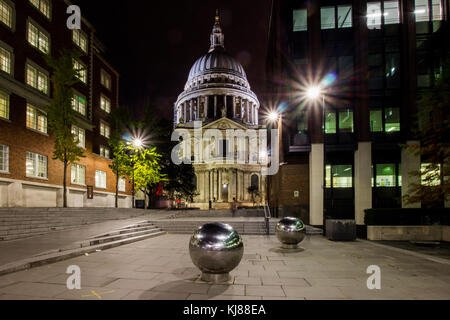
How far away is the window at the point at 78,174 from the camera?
30.3 m

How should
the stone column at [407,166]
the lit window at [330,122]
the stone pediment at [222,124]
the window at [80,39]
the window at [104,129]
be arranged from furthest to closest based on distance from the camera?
the stone pediment at [222,124]
the window at [104,129]
the window at [80,39]
the lit window at [330,122]
the stone column at [407,166]

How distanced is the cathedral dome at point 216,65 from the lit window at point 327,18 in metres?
80.7

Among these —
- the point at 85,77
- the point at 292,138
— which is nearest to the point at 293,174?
the point at 292,138

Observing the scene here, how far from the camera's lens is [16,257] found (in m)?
9.19

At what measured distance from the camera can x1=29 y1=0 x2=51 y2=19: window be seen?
2597cm

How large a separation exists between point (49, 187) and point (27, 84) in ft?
29.5

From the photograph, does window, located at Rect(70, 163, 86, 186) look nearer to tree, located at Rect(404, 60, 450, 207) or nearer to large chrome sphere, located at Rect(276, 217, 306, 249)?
large chrome sphere, located at Rect(276, 217, 306, 249)

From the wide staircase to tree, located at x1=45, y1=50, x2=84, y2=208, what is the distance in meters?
4.63

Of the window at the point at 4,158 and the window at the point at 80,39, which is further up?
the window at the point at 80,39

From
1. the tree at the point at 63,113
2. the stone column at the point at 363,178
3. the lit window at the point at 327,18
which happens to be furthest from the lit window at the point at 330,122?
the tree at the point at 63,113

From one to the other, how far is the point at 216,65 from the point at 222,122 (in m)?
38.2

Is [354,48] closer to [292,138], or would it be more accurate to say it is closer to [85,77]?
[292,138]

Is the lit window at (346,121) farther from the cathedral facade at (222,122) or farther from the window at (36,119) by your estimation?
the cathedral facade at (222,122)
